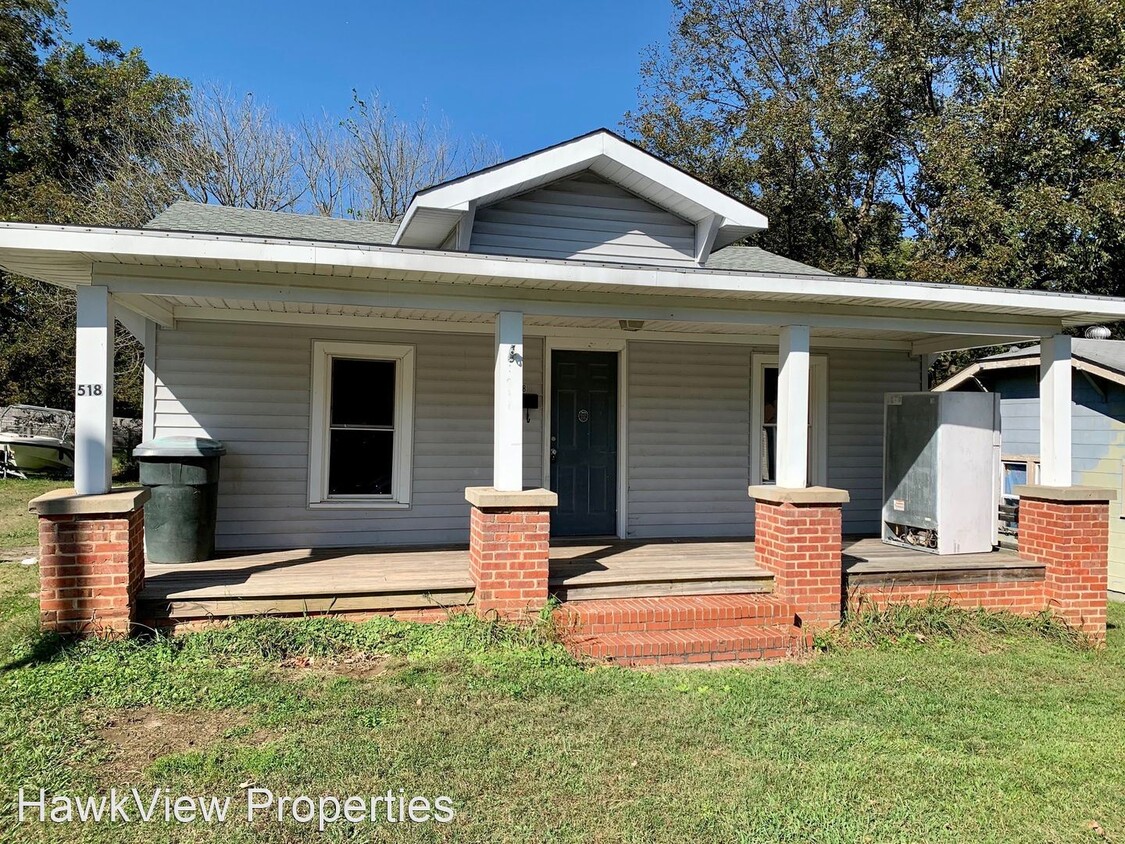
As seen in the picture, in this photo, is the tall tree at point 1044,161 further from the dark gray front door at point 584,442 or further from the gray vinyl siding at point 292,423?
the gray vinyl siding at point 292,423

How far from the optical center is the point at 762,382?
841cm

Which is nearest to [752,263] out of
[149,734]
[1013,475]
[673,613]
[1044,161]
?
[673,613]

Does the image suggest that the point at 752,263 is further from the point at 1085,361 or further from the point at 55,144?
the point at 55,144

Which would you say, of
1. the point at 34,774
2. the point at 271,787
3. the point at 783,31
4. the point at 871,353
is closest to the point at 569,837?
the point at 271,787

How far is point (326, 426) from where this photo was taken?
23.5 ft

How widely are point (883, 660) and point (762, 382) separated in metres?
3.70

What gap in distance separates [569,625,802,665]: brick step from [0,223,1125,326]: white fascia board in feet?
8.61

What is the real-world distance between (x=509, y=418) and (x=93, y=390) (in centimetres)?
277

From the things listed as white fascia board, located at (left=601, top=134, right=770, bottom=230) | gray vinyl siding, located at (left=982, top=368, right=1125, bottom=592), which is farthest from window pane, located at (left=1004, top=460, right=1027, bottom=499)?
white fascia board, located at (left=601, top=134, right=770, bottom=230)

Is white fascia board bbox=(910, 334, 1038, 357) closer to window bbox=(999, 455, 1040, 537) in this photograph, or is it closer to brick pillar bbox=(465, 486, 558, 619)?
window bbox=(999, 455, 1040, 537)

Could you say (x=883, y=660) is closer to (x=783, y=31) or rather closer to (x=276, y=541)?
(x=276, y=541)

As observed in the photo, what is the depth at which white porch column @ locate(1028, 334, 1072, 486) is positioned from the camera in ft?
22.0

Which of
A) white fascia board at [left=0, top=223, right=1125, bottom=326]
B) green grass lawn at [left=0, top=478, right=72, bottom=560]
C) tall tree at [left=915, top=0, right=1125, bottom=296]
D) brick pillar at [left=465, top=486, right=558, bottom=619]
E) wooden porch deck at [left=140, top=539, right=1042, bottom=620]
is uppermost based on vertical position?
tall tree at [left=915, top=0, right=1125, bottom=296]

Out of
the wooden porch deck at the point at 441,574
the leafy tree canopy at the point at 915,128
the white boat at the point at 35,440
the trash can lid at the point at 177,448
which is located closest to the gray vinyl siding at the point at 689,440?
the wooden porch deck at the point at 441,574
